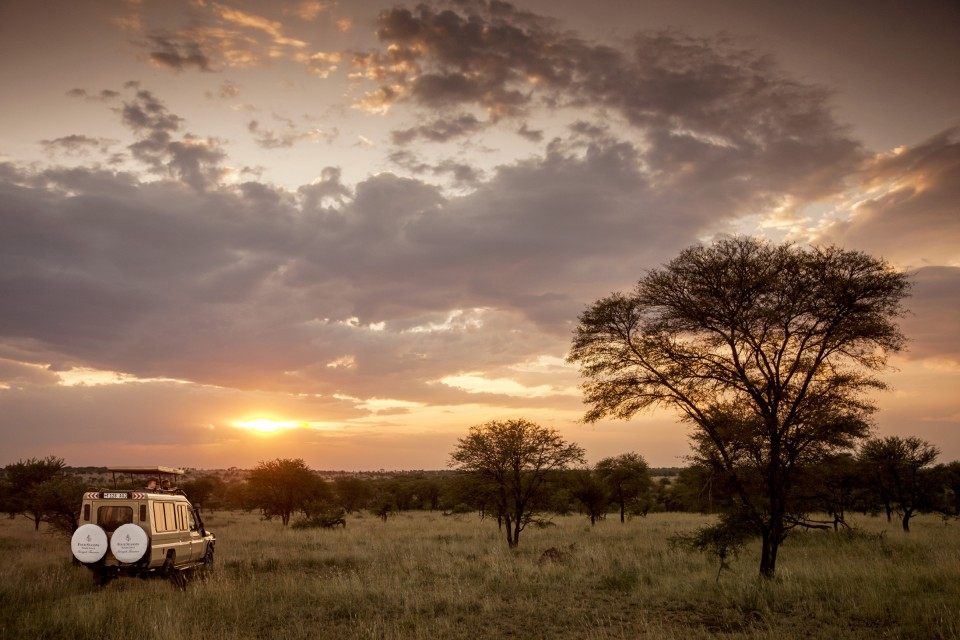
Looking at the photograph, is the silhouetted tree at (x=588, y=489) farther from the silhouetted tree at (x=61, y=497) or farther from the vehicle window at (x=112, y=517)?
the vehicle window at (x=112, y=517)

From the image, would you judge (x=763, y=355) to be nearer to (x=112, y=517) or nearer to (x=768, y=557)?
(x=768, y=557)

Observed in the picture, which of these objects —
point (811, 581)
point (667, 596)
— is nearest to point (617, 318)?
point (667, 596)

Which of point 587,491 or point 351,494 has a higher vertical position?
point 587,491

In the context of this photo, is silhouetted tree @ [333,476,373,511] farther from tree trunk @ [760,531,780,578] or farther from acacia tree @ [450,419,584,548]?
tree trunk @ [760,531,780,578]

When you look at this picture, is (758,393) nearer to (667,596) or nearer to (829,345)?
(829,345)

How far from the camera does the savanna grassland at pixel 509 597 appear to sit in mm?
11391

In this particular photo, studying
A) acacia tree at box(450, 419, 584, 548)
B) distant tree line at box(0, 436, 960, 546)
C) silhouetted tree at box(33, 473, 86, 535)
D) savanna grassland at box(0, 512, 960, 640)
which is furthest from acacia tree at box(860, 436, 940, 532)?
silhouetted tree at box(33, 473, 86, 535)

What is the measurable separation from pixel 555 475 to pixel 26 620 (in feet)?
80.6

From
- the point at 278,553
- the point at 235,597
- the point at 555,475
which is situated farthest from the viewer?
the point at 555,475

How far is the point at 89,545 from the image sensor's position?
15.2 metres

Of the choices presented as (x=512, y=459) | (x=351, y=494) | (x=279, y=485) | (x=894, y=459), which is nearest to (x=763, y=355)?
(x=512, y=459)

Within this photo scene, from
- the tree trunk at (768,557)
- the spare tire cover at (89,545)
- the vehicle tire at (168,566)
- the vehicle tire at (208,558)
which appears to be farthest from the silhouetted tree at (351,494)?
the tree trunk at (768,557)

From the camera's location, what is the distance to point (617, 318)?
17.5m

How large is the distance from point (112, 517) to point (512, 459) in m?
17.2
